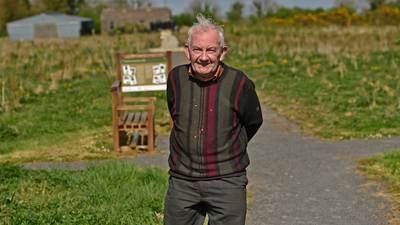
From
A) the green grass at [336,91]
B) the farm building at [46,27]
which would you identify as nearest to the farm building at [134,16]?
the farm building at [46,27]

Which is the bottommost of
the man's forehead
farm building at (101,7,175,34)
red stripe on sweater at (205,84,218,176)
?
farm building at (101,7,175,34)

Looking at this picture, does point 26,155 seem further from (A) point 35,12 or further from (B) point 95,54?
(A) point 35,12

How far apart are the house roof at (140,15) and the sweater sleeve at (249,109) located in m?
61.5

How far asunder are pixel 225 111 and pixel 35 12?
253ft

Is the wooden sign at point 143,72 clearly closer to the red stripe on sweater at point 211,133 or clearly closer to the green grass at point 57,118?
the green grass at point 57,118

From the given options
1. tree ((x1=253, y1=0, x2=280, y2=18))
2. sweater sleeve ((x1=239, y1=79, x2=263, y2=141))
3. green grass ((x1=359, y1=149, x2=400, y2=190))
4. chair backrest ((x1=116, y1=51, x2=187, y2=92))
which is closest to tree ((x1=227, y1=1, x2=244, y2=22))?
tree ((x1=253, y1=0, x2=280, y2=18))

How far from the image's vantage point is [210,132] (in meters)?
3.22

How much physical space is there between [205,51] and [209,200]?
0.81 metres

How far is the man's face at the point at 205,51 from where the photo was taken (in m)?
3.13

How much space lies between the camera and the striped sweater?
3215 millimetres

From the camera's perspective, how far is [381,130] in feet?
31.5

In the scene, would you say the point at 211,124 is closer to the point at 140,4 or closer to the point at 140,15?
the point at 140,15

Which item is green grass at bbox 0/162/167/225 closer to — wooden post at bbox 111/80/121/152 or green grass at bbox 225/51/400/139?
wooden post at bbox 111/80/121/152

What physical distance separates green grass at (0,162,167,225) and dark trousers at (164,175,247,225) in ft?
6.21
